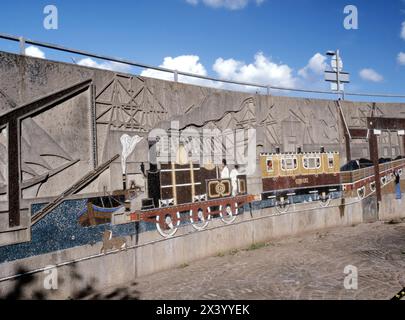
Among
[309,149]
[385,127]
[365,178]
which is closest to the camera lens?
[309,149]

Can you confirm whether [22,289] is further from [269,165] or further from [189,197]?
[269,165]

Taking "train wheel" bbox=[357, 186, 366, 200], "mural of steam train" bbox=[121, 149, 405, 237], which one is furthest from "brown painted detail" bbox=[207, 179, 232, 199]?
"train wheel" bbox=[357, 186, 366, 200]

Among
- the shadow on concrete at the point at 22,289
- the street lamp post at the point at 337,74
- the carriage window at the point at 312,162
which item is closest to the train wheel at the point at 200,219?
the shadow on concrete at the point at 22,289

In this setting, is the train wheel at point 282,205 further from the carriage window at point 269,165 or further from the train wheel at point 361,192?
the train wheel at point 361,192

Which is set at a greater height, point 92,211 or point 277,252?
point 92,211

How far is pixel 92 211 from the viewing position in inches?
315

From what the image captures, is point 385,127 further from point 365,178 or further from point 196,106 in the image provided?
point 196,106

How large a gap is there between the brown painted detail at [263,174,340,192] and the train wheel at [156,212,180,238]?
12.8 feet

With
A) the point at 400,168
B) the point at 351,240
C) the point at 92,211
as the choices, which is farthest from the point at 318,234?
the point at 92,211

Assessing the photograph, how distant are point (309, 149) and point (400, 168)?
5.78 metres

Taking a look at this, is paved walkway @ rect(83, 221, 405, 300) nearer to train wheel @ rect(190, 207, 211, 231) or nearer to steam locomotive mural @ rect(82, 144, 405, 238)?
train wheel @ rect(190, 207, 211, 231)

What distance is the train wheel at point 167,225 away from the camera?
9336mm

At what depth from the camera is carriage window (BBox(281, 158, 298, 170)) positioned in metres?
13.1

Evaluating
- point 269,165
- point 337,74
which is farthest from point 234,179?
point 337,74
